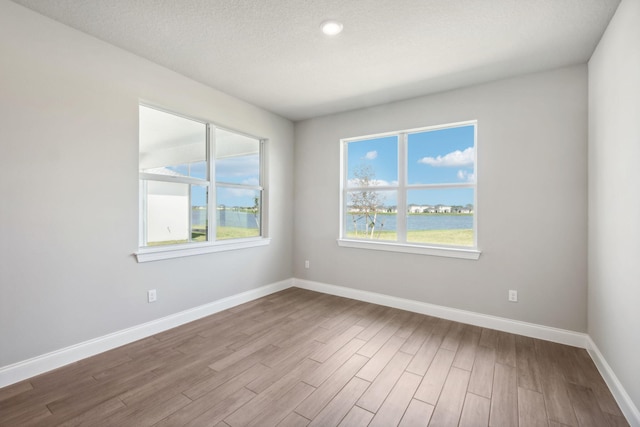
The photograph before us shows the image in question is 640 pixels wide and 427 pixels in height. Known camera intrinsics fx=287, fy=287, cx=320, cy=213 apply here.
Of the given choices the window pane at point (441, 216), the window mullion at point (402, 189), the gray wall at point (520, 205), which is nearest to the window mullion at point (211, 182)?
the gray wall at point (520, 205)

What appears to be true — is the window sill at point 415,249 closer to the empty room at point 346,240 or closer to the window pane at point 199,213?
the empty room at point 346,240

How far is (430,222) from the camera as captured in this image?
3541 mm

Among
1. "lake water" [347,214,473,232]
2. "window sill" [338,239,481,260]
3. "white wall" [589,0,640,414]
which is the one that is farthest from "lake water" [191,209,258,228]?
"white wall" [589,0,640,414]

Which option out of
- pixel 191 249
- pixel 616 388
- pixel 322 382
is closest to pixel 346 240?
pixel 191 249

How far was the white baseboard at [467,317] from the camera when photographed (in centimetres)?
270

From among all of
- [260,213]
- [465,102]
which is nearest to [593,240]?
[465,102]

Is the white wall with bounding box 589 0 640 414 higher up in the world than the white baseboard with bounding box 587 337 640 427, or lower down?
higher up

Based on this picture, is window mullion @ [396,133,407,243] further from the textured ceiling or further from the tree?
the textured ceiling

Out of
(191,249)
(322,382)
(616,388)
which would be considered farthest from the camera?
(191,249)

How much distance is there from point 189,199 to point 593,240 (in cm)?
395

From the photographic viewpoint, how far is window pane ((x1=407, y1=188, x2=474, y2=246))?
331cm

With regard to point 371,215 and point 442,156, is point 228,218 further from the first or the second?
point 442,156

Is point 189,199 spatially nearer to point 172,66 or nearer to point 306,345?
point 172,66

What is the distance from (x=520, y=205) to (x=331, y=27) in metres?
2.46
